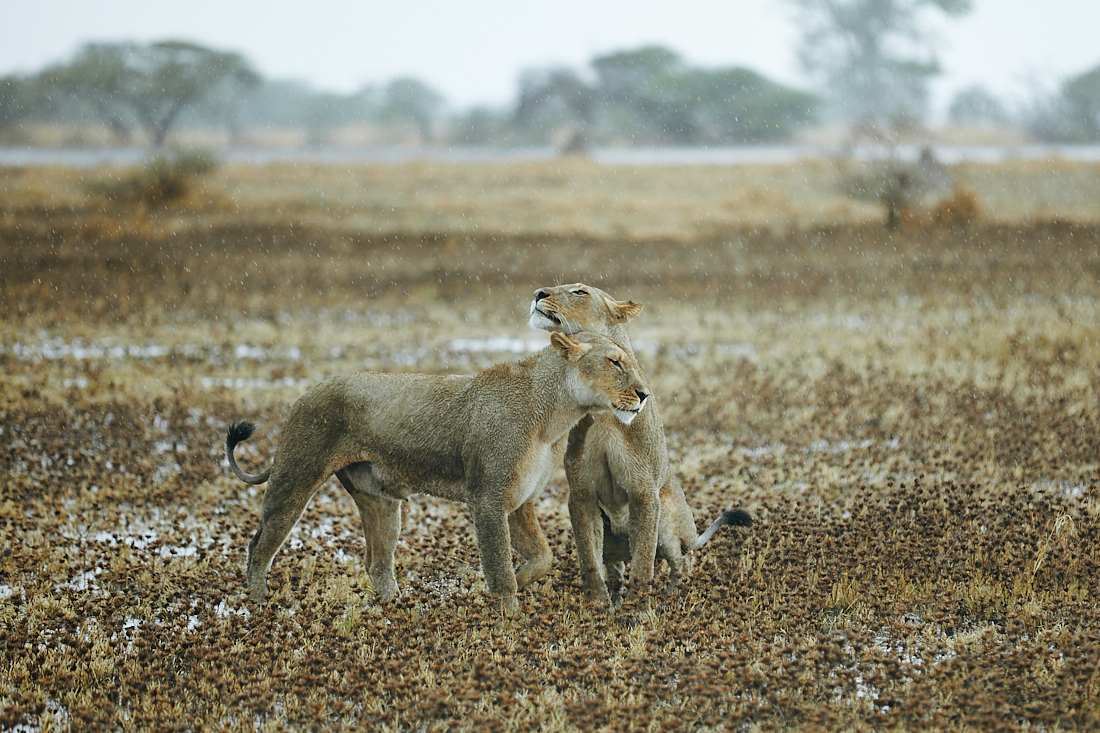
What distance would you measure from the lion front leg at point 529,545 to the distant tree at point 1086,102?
49.8 meters

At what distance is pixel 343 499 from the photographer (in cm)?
861

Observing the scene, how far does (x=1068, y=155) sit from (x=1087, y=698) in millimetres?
43417

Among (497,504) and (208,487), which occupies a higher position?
(497,504)

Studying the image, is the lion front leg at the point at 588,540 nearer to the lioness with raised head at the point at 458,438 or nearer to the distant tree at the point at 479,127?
the lioness with raised head at the point at 458,438

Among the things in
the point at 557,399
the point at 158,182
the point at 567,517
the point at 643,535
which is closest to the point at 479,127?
the point at 158,182

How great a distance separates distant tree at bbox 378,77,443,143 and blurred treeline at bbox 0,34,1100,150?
0.30ft

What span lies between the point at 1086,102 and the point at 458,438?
53.6 m

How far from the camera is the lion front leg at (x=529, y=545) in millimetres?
5922

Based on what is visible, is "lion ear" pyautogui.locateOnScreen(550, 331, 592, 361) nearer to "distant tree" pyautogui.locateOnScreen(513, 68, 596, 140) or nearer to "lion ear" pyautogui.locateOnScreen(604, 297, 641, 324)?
"lion ear" pyautogui.locateOnScreen(604, 297, 641, 324)

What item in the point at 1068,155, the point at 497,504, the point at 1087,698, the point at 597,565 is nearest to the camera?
the point at 1087,698

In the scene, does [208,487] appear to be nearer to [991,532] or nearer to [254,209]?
[991,532]

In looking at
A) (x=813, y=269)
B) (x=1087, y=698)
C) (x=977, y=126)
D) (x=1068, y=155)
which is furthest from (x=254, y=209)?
(x=977, y=126)

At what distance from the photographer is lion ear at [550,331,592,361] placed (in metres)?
5.17

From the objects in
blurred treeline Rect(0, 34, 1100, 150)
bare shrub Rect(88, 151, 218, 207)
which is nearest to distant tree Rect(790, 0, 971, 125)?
blurred treeline Rect(0, 34, 1100, 150)
